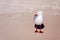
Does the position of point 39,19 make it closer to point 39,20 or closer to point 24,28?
point 39,20

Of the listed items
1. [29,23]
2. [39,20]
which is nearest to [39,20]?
[39,20]

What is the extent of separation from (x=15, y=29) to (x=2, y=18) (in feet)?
0.51

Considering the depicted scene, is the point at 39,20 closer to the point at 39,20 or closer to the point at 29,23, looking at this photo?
the point at 39,20

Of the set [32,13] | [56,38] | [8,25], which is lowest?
[56,38]

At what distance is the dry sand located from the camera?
1.14m

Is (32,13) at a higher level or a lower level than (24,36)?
higher

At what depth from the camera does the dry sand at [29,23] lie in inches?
44.8

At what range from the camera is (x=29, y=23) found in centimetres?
120

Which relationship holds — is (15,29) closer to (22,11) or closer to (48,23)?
(22,11)

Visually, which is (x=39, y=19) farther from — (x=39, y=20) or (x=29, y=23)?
(x=29, y=23)

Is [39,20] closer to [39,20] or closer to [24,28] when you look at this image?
[39,20]

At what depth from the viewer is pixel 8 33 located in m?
1.15

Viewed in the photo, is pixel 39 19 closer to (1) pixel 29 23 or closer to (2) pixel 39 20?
(2) pixel 39 20

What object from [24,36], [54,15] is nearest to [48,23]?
[54,15]
